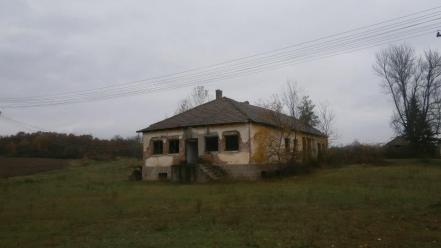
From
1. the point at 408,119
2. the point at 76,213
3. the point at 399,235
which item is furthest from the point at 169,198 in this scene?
the point at 408,119

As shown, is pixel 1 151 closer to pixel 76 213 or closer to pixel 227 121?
pixel 227 121

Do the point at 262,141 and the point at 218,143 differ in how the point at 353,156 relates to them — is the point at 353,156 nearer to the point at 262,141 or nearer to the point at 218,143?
the point at 262,141

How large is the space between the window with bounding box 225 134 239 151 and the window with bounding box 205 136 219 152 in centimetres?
86

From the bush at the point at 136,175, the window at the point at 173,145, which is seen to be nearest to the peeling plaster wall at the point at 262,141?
the window at the point at 173,145

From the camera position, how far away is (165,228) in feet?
40.2

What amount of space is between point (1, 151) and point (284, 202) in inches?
2295

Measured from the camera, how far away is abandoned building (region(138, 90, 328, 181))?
32938 mm

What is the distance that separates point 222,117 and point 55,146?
40839 millimetres

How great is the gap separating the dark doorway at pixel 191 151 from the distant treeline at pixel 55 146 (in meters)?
32.8

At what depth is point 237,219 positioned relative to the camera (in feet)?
43.1

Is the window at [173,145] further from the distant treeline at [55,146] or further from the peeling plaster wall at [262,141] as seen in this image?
the distant treeline at [55,146]

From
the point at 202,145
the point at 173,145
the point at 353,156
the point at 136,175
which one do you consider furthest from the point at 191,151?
the point at 353,156

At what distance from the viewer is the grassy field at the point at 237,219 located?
10.4 meters

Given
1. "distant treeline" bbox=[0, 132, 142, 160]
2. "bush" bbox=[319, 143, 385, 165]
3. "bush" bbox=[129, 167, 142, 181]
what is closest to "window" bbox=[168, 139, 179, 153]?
"bush" bbox=[129, 167, 142, 181]
